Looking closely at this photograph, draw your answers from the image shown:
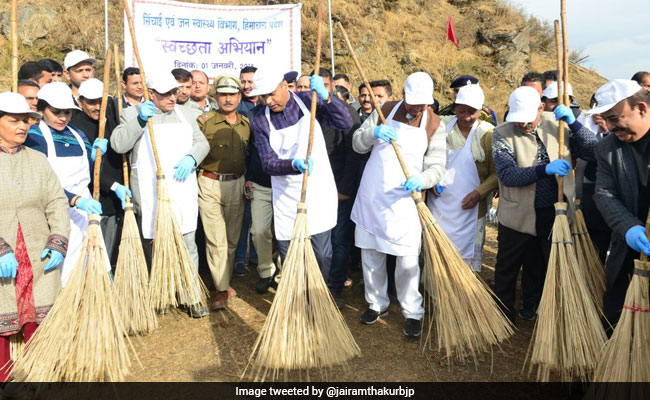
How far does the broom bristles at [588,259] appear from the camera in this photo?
10.2 feet

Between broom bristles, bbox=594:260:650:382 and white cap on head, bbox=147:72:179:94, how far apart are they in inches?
129

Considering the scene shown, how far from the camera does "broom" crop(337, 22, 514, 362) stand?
298 centimetres

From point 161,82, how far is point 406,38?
498 inches

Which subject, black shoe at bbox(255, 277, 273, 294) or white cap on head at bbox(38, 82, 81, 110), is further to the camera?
black shoe at bbox(255, 277, 273, 294)

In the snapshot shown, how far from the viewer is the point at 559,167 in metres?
2.99

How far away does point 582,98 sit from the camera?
1404 cm

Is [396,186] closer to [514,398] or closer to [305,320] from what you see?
[305,320]

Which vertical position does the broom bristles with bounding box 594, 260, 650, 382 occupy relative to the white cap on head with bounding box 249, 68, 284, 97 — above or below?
below

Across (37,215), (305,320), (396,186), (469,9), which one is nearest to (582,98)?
(469,9)

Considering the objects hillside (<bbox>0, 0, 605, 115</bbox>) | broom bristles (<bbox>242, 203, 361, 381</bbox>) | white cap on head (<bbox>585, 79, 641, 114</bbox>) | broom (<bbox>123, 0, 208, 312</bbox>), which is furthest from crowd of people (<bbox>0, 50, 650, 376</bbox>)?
hillside (<bbox>0, 0, 605, 115</bbox>)

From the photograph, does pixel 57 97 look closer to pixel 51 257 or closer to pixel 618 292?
pixel 51 257

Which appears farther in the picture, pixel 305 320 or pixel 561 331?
pixel 305 320

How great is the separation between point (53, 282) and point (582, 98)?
15.1 m

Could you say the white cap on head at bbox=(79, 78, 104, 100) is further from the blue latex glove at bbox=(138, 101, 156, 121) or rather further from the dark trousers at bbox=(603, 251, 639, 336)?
the dark trousers at bbox=(603, 251, 639, 336)
